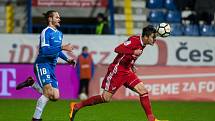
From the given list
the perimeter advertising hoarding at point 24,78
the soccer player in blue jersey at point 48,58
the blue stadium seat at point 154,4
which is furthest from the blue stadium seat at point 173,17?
the soccer player in blue jersey at point 48,58

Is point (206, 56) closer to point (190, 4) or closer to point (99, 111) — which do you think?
point (190, 4)

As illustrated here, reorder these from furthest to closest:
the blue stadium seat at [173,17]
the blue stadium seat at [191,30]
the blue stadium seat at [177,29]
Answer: the blue stadium seat at [173,17], the blue stadium seat at [191,30], the blue stadium seat at [177,29]

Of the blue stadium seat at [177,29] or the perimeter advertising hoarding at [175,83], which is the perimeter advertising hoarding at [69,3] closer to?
the blue stadium seat at [177,29]

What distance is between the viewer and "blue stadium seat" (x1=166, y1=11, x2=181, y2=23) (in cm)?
2373

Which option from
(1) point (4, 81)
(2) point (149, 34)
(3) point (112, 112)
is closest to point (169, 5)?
(1) point (4, 81)

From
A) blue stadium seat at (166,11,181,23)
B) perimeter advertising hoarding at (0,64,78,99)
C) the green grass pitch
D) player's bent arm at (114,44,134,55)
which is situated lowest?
perimeter advertising hoarding at (0,64,78,99)

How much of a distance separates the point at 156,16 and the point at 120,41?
134 inches

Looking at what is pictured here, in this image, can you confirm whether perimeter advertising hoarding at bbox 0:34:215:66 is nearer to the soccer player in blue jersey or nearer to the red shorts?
the red shorts

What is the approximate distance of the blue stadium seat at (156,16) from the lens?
23.6 meters

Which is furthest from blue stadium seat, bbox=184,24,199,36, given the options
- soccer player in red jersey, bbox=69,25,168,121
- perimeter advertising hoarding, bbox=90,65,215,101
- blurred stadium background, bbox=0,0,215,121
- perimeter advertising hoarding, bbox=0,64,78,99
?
soccer player in red jersey, bbox=69,25,168,121

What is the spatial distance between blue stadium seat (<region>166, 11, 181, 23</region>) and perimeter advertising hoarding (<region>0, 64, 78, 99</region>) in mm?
5530

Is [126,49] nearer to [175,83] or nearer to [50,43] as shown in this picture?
[50,43]

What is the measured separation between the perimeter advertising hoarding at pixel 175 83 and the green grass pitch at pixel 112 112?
149 cm

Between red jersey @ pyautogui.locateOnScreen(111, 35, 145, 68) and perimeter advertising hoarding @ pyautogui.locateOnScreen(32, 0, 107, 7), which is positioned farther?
perimeter advertising hoarding @ pyautogui.locateOnScreen(32, 0, 107, 7)
